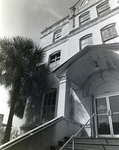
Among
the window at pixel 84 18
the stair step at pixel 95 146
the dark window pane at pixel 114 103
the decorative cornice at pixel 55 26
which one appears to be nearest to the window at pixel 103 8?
the window at pixel 84 18

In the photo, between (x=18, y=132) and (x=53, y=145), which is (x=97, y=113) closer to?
(x=53, y=145)

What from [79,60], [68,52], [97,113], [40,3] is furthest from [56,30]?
[97,113]

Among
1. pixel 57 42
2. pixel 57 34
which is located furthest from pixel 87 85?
pixel 57 34

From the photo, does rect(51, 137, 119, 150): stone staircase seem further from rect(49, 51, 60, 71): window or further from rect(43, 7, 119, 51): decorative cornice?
rect(43, 7, 119, 51): decorative cornice

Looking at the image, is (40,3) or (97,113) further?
(97,113)

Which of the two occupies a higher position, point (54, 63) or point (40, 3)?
point (54, 63)

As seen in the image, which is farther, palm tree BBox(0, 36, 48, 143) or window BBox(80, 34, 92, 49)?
window BBox(80, 34, 92, 49)

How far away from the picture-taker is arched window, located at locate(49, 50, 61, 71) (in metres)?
10.1

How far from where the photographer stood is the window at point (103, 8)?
381 inches

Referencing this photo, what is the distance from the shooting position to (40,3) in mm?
4547

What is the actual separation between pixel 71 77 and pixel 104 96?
212 centimetres

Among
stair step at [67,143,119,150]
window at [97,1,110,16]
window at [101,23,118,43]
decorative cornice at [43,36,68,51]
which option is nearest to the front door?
stair step at [67,143,119,150]

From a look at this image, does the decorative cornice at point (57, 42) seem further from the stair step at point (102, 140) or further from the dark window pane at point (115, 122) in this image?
the stair step at point (102, 140)

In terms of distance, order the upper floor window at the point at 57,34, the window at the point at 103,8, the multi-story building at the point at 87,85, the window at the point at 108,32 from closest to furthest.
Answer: the multi-story building at the point at 87,85 < the window at the point at 108,32 < the window at the point at 103,8 < the upper floor window at the point at 57,34
